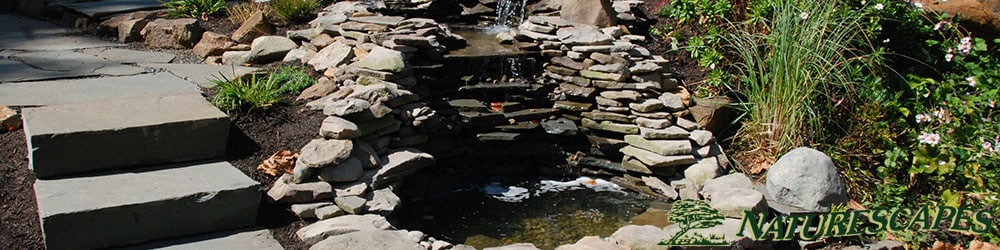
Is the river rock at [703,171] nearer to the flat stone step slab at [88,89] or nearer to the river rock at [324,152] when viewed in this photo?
the river rock at [324,152]

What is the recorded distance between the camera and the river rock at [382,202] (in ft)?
13.5

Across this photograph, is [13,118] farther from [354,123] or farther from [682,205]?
[682,205]

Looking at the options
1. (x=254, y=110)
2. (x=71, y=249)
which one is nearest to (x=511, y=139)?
(x=254, y=110)

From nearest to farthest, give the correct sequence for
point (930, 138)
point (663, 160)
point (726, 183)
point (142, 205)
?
point (142, 205), point (930, 138), point (726, 183), point (663, 160)

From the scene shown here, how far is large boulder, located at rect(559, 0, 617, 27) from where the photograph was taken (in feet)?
19.5

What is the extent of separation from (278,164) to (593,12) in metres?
2.74

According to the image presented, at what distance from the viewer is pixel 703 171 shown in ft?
16.2

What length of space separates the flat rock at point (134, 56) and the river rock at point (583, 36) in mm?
2564

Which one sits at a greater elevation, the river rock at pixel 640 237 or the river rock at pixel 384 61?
the river rock at pixel 384 61

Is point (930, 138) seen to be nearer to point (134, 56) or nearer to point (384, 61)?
point (384, 61)

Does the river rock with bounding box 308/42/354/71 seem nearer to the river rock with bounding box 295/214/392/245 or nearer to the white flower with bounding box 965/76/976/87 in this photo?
the river rock with bounding box 295/214/392/245

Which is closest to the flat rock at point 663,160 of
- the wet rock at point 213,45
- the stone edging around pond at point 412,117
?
the stone edging around pond at point 412,117

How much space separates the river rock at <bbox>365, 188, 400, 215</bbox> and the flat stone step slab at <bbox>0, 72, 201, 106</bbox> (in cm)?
116

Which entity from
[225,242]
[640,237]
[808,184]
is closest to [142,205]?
[225,242]
